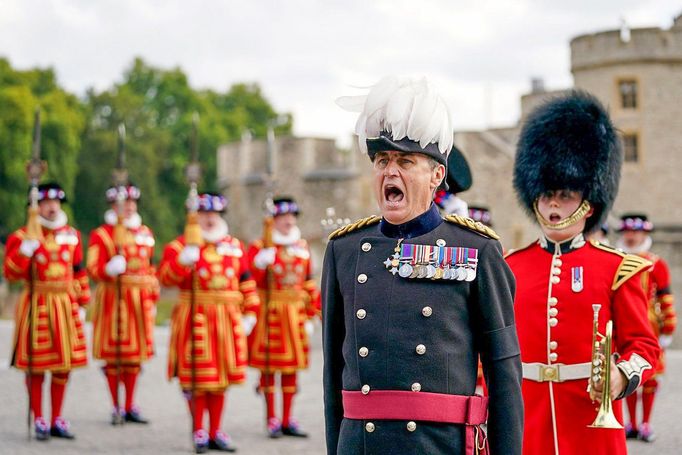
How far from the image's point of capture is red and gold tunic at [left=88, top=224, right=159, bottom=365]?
10.3m

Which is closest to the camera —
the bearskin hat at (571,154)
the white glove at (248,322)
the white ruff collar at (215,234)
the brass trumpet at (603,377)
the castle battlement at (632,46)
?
the brass trumpet at (603,377)

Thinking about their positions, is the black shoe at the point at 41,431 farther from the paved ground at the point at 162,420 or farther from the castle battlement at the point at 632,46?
the castle battlement at the point at 632,46

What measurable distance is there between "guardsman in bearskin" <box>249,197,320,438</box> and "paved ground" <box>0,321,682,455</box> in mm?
437

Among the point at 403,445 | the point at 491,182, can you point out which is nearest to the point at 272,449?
the point at 403,445

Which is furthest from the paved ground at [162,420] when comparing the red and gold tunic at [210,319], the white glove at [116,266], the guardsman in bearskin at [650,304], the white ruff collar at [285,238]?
the white ruff collar at [285,238]

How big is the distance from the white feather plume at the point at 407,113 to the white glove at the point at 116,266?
6587mm

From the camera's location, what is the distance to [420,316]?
3.65m

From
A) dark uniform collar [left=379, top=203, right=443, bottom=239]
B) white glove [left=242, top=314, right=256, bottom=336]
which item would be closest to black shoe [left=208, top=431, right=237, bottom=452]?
white glove [left=242, top=314, right=256, bottom=336]

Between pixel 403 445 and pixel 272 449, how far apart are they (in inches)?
226

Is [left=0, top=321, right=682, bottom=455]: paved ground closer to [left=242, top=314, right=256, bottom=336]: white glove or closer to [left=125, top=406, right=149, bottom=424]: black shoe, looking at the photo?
[left=125, top=406, right=149, bottom=424]: black shoe

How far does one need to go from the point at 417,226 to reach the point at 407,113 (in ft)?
1.18

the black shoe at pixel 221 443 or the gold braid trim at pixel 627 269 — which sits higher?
the gold braid trim at pixel 627 269

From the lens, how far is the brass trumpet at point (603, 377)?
14.3ft

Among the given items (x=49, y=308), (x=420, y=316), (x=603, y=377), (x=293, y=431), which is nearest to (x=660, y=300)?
(x=293, y=431)
